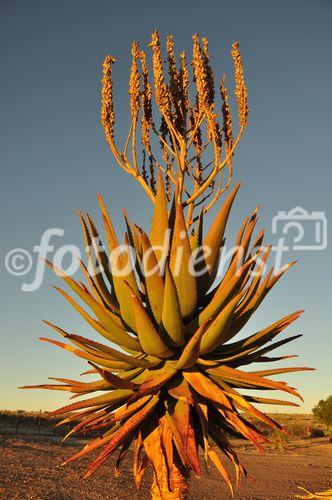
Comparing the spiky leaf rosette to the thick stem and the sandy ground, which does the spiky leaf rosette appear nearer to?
the thick stem

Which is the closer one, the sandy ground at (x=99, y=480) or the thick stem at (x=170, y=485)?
the thick stem at (x=170, y=485)

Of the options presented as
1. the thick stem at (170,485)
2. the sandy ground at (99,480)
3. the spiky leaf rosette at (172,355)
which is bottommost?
the sandy ground at (99,480)

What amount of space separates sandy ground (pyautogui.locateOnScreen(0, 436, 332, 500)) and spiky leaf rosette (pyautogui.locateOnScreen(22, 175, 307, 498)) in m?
5.67

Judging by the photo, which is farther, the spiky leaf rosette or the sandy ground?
the sandy ground

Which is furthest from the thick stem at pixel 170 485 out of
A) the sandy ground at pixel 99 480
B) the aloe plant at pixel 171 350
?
the sandy ground at pixel 99 480

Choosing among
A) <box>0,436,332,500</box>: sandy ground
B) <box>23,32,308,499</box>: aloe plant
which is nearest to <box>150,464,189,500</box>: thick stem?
<box>23,32,308,499</box>: aloe plant

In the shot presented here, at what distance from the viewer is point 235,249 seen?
12.0ft

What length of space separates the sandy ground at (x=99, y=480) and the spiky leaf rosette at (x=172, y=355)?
5.67 meters

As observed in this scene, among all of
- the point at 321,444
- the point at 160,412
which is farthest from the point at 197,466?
the point at 321,444

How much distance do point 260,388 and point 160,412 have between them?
0.67 m

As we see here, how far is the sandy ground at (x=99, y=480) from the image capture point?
427 inches

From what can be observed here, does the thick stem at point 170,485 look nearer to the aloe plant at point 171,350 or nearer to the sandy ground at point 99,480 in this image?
the aloe plant at point 171,350

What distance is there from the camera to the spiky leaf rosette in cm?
288

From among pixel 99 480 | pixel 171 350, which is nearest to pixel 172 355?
pixel 171 350
